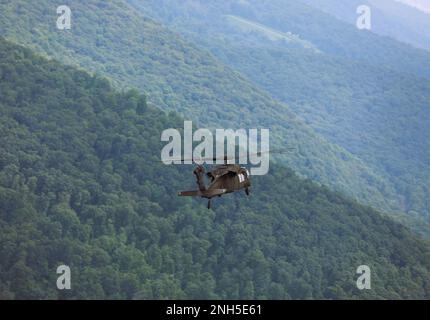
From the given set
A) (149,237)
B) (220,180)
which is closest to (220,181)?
(220,180)

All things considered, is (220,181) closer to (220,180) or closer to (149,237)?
(220,180)

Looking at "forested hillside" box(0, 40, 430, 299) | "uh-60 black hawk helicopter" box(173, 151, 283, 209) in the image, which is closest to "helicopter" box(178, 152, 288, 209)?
"uh-60 black hawk helicopter" box(173, 151, 283, 209)

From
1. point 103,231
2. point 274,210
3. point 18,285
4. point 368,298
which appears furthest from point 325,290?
point 18,285

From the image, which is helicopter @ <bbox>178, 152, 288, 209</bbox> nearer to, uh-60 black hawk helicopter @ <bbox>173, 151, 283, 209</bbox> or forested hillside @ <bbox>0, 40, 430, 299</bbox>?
uh-60 black hawk helicopter @ <bbox>173, 151, 283, 209</bbox>

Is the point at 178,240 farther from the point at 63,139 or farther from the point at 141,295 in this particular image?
the point at 63,139

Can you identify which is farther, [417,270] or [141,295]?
[417,270]

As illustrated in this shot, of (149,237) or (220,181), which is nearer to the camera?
(220,181)
